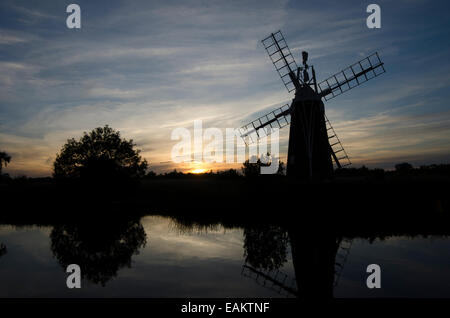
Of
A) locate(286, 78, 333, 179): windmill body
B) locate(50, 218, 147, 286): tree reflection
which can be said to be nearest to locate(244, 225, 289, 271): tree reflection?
locate(50, 218, 147, 286): tree reflection

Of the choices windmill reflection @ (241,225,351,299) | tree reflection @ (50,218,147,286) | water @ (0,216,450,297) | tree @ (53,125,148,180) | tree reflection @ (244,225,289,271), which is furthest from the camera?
tree @ (53,125,148,180)

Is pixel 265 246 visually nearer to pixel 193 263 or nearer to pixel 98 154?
pixel 193 263

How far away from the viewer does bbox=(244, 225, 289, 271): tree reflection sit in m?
13.2

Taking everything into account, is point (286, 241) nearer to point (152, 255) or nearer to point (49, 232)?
point (152, 255)

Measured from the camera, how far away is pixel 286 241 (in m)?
16.5

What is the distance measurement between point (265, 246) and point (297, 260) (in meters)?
2.59

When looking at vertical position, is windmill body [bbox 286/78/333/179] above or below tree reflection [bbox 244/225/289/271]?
above

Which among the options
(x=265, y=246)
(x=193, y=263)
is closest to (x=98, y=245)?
(x=193, y=263)

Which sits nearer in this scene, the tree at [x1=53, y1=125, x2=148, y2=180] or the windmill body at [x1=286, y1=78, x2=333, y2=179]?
the windmill body at [x1=286, y1=78, x2=333, y2=179]

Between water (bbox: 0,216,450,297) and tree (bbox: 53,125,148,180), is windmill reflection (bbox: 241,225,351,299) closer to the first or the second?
water (bbox: 0,216,450,297)

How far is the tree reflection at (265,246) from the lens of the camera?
1316cm

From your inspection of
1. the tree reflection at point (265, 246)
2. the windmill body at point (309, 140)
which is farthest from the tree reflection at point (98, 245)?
the windmill body at point (309, 140)

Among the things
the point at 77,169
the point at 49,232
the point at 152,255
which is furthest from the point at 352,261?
the point at 77,169
